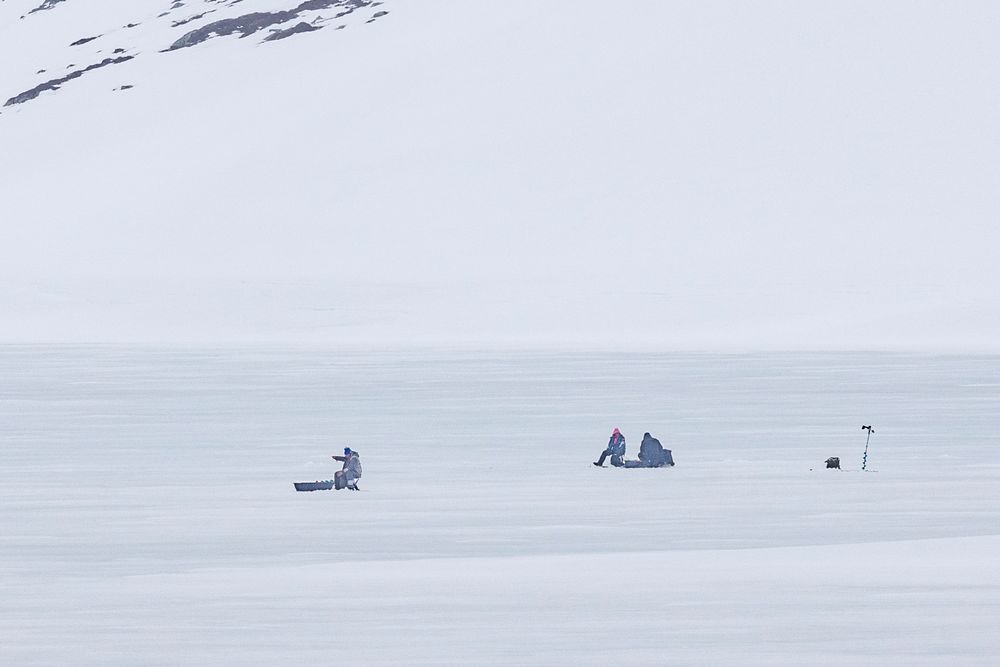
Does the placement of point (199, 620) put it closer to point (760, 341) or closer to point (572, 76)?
point (760, 341)

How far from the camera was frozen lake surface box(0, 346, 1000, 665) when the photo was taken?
407 inches

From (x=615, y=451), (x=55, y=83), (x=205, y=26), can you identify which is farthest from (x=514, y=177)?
(x=615, y=451)

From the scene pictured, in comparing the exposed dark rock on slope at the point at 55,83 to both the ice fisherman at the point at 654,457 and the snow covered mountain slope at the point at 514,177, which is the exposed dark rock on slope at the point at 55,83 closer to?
the snow covered mountain slope at the point at 514,177

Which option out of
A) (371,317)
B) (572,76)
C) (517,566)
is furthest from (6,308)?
(517,566)

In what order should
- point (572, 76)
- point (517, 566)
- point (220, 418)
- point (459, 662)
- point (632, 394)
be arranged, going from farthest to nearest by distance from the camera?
point (572, 76), point (632, 394), point (220, 418), point (517, 566), point (459, 662)

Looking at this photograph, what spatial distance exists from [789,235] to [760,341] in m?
16.4

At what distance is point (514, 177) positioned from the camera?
7225 centimetres

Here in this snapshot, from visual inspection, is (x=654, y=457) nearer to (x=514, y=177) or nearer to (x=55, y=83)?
(x=514, y=177)

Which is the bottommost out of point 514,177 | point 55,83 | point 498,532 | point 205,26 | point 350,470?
point 498,532

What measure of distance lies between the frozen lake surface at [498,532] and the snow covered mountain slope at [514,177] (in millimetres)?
24432

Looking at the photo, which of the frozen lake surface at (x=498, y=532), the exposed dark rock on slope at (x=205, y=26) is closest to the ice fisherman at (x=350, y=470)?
the frozen lake surface at (x=498, y=532)

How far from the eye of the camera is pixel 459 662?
9.77m

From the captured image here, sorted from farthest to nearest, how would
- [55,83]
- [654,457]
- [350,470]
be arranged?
[55,83] < [654,457] < [350,470]

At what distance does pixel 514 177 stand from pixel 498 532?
192ft
